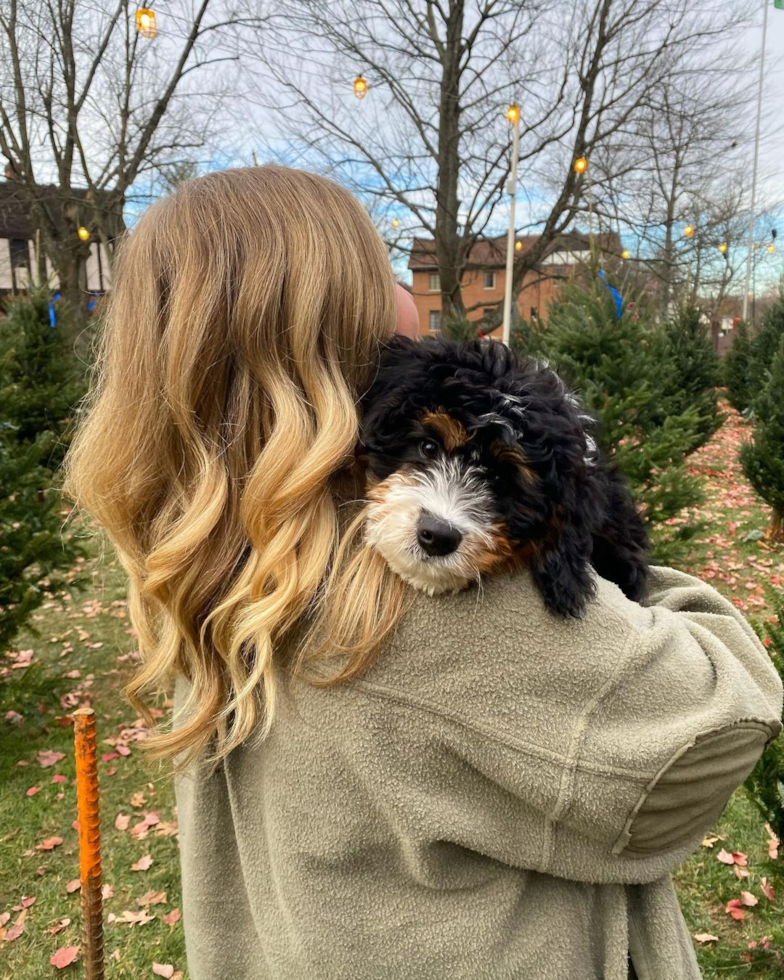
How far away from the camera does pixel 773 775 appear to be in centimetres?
230

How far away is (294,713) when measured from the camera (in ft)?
4.27

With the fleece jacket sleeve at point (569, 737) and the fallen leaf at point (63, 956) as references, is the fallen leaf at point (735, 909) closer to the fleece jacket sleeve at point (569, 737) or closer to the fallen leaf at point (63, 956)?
the fleece jacket sleeve at point (569, 737)

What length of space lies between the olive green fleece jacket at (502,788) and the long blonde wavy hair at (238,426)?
0.46ft

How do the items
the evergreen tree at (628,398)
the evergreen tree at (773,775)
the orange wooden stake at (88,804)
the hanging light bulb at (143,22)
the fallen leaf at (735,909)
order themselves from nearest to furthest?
the orange wooden stake at (88,804), the evergreen tree at (773,775), the fallen leaf at (735,909), the evergreen tree at (628,398), the hanging light bulb at (143,22)

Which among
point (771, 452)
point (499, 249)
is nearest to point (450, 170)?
point (499, 249)

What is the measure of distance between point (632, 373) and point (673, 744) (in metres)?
5.46

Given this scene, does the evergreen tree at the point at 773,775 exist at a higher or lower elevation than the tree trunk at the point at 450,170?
lower

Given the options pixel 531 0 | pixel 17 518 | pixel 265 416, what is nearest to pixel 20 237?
pixel 531 0

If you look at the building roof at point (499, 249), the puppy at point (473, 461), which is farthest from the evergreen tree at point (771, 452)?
the building roof at point (499, 249)

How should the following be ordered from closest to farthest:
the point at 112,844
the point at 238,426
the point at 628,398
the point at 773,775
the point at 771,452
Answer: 1. the point at 238,426
2. the point at 773,775
3. the point at 112,844
4. the point at 628,398
5. the point at 771,452

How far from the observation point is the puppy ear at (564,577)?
118cm

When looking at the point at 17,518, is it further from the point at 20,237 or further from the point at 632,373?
the point at 20,237

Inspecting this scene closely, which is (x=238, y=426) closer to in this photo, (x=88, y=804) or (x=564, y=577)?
(x=564, y=577)

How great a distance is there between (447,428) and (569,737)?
2.20ft
